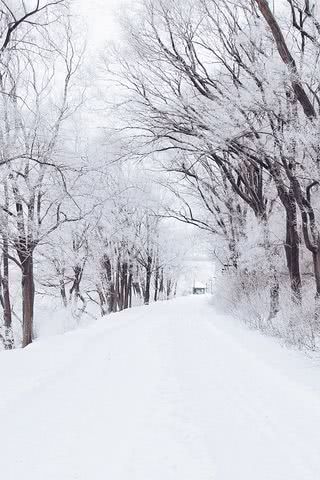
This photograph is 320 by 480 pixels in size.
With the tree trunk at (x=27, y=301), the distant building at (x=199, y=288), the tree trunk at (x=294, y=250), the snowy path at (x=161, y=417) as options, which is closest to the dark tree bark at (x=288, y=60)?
the tree trunk at (x=294, y=250)

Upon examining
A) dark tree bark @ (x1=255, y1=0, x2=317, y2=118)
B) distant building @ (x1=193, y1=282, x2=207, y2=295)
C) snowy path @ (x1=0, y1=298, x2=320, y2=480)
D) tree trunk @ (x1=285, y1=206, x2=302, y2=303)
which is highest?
dark tree bark @ (x1=255, y1=0, x2=317, y2=118)

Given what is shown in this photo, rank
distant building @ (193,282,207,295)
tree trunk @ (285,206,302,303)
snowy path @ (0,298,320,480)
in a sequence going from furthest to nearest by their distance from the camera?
distant building @ (193,282,207,295), tree trunk @ (285,206,302,303), snowy path @ (0,298,320,480)

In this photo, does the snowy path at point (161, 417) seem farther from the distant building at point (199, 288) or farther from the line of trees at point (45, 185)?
the distant building at point (199, 288)

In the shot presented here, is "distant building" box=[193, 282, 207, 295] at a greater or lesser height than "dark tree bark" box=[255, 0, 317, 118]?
lesser

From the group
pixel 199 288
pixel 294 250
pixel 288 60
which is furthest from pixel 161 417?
pixel 199 288

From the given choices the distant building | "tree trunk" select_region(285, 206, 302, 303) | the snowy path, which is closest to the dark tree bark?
"tree trunk" select_region(285, 206, 302, 303)

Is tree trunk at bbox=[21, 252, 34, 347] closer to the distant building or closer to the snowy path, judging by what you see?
the snowy path

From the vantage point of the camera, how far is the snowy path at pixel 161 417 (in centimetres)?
338

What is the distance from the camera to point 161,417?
15.1 feet

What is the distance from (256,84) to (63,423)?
9.18 meters

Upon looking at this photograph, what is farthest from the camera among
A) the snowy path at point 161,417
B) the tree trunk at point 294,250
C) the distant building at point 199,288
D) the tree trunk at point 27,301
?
the distant building at point 199,288

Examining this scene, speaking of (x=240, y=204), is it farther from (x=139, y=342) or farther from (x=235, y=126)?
(x=139, y=342)

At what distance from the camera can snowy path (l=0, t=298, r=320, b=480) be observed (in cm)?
338

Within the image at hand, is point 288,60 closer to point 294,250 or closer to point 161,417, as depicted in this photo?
point 294,250
